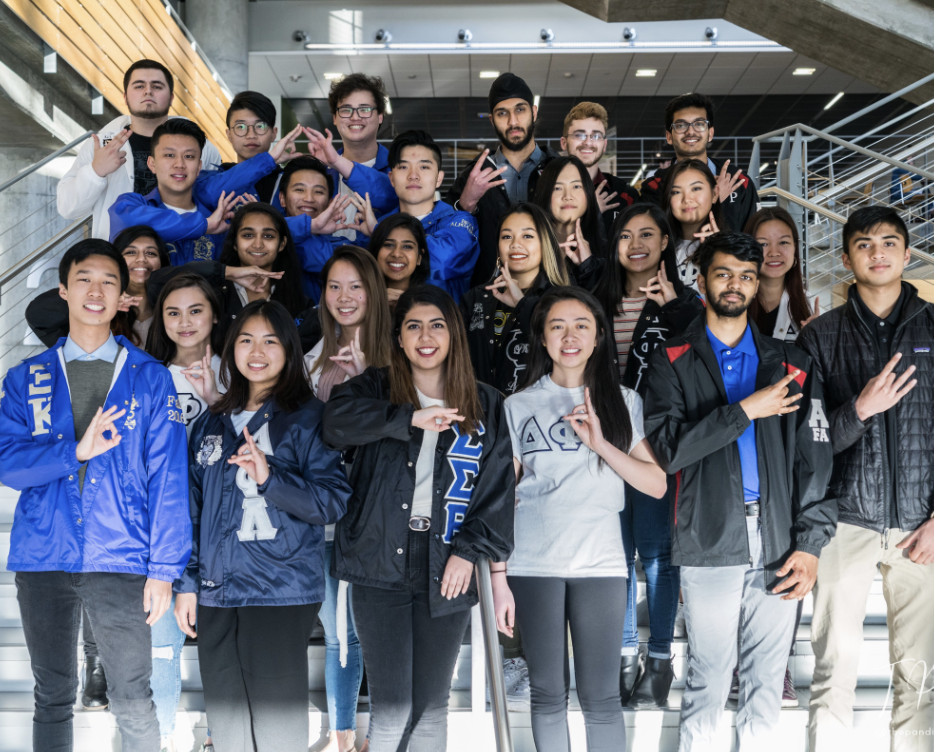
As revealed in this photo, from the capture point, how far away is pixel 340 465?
285 cm

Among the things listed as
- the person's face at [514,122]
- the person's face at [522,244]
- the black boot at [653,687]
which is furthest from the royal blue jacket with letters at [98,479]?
the person's face at [514,122]

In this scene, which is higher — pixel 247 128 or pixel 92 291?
pixel 247 128

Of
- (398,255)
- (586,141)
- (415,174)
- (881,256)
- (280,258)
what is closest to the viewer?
(881,256)

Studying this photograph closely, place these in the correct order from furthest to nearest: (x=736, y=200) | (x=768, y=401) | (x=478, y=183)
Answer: (x=736, y=200) < (x=478, y=183) < (x=768, y=401)

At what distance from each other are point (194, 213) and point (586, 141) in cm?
205

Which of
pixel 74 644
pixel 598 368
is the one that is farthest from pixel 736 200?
pixel 74 644

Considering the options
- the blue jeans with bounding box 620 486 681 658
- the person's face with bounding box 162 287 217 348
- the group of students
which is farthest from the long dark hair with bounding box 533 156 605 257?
the person's face with bounding box 162 287 217 348

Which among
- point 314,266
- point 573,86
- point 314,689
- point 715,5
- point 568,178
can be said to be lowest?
point 314,689

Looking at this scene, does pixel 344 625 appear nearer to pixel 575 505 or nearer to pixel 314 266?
pixel 575 505

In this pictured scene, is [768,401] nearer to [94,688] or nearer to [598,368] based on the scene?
[598,368]

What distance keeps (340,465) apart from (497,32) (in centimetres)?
1020

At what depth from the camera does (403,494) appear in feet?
9.10

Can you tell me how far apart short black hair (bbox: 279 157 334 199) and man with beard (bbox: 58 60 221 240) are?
0.74m

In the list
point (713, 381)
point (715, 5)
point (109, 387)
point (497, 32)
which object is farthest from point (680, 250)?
point (497, 32)
